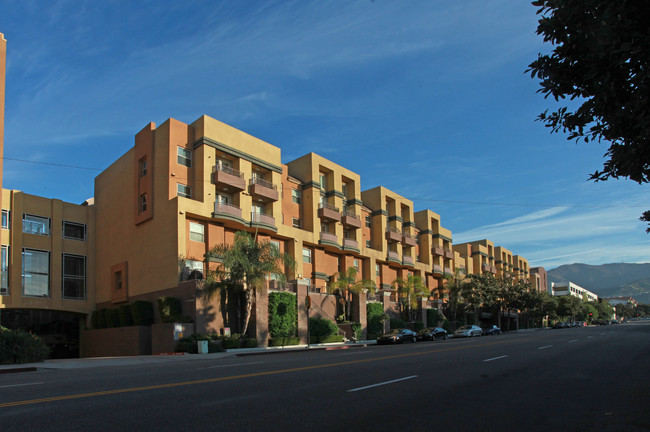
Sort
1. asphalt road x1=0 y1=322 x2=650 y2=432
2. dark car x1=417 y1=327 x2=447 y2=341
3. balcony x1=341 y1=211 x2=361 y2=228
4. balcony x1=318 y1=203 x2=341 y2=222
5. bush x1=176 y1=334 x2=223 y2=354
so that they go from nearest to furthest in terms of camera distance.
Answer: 1. asphalt road x1=0 y1=322 x2=650 y2=432
2. bush x1=176 y1=334 x2=223 y2=354
3. dark car x1=417 y1=327 x2=447 y2=341
4. balcony x1=318 y1=203 x2=341 y2=222
5. balcony x1=341 y1=211 x2=361 y2=228

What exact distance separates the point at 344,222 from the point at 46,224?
26.5 metres

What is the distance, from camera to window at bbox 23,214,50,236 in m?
40.2

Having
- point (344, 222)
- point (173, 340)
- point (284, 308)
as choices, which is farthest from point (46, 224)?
point (344, 222)

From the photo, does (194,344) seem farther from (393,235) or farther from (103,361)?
(393,235)

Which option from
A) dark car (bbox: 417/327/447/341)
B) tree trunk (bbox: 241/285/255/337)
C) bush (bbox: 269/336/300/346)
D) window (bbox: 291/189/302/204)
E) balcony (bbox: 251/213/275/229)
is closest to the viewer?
tree trunk (bbox: 241/285/255/337)

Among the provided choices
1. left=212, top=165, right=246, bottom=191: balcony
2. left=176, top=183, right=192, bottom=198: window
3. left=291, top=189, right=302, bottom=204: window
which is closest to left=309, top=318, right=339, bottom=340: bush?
left=291, top=189, right=302, bottom=204: window

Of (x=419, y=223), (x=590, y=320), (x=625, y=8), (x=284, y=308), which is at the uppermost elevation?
(x=419, y=223)

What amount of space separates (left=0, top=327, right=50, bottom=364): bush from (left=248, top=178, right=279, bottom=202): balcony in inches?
819

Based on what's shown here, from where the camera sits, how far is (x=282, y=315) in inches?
1523

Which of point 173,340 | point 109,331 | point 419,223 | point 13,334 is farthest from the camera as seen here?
point 419,223

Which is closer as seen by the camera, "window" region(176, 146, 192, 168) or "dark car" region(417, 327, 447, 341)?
"window" region(176, 146, 192, 168)

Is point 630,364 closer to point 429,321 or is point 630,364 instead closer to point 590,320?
point 429,321

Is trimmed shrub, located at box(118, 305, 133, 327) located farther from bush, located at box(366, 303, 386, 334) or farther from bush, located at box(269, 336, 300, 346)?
bush, located at box(366, 303, 386, 334)

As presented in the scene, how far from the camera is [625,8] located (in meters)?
6.80
